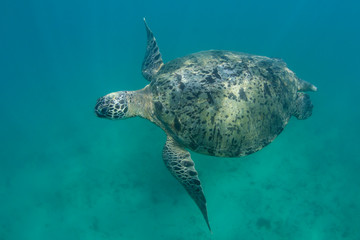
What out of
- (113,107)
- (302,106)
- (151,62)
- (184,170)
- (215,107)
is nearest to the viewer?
(215,107)

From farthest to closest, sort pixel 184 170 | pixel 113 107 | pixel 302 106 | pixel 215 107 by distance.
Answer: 1. pixel 302 106
2. pixel 113 107
3. pixel 184 170
4. pixel 215 107

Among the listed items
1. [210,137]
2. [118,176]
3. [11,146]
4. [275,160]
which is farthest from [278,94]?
[11,146]

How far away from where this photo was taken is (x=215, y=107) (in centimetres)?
328

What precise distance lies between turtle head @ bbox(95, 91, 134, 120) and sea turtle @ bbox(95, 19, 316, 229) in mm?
597

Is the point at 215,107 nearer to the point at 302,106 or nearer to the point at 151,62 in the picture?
the point at 302,106

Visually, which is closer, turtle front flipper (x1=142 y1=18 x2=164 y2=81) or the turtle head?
the turtle head

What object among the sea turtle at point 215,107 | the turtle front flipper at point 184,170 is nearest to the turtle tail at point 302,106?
the sea turtle at point 215,107

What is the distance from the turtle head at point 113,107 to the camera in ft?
13.7

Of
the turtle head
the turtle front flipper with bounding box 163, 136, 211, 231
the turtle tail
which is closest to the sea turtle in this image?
the turtle front flipper with bounding box 163, 136, 211, 231

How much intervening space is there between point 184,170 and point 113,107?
193cm

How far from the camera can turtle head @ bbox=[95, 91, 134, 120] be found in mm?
4180

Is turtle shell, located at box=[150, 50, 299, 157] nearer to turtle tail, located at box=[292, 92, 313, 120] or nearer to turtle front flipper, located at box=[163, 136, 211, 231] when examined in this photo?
turtle front flipper, located at box=[163, 136, 211, 231]

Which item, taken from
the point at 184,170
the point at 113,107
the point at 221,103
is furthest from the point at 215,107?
the point at 113,107

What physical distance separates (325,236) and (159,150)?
4754 millimetres
